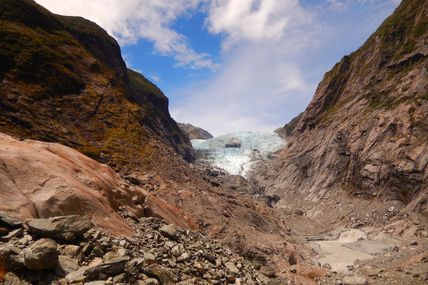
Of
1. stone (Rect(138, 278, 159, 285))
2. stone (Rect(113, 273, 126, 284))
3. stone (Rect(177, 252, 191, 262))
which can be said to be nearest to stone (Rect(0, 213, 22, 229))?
stone (Rect(113, 273, 126, 284))

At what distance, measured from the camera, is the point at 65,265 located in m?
11.5

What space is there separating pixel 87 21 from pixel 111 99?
189ft

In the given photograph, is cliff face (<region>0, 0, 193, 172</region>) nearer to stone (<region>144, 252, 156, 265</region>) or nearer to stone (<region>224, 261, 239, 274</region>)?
stone (<region>224, 261, 239, 274</region>)

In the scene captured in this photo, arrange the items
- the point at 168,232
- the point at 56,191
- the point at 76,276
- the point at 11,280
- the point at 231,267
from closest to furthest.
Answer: the point at 11,280 → the point at 76,276 → the point at 56,191 → the point at 231,267 → the point at 168,232

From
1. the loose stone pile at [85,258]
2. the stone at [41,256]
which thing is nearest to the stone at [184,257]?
the loose stone pile at [85,258]

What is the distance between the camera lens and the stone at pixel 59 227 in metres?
12.4

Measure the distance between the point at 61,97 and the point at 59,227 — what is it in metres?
37.0

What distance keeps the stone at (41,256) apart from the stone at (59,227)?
0.99 m

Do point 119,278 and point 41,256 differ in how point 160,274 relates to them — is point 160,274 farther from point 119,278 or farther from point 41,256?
point 41,256

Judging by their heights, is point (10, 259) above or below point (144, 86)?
below

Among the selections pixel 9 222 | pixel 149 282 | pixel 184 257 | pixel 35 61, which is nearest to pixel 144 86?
pixel 35 61

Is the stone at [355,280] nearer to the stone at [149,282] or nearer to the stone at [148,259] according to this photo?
the stone at [148,259]

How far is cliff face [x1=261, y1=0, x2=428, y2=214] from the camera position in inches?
2244

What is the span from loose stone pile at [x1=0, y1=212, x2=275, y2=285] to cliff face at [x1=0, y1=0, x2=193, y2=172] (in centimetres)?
2404
